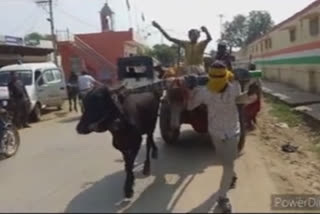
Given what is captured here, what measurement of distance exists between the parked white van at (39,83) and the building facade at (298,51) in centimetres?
666

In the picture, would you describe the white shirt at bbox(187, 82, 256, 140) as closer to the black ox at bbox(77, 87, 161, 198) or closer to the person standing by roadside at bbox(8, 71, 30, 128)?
the black ox at bbox(77, 87, 161, 198)

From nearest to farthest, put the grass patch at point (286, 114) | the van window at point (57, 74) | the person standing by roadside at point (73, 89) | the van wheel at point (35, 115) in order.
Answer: the grass patch at point (286, 114), the van wheel at point (35, 115), the van window at point (57, 74), the person standing by roadside at point (73, 89)

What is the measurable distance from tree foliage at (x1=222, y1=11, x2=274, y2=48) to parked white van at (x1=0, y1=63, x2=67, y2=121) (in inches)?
3238

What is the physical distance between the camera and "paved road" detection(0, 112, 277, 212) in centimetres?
661

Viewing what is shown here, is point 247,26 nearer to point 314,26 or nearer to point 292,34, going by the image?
point 292,34

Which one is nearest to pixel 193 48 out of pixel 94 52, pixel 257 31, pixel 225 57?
pixel 225 57

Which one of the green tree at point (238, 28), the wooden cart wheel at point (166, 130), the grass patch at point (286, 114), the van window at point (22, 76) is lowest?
the grass patch at point (286, 114)

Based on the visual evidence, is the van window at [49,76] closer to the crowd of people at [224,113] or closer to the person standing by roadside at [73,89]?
the person standing by roadside at [73,89]

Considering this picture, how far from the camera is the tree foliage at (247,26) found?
10125 cm

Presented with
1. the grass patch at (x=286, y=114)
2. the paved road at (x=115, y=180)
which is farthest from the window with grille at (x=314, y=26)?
the paved road at (x=115, y=180)

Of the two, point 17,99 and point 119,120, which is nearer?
point 119,120

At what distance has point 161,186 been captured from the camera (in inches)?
295

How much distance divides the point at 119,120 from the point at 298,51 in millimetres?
21606

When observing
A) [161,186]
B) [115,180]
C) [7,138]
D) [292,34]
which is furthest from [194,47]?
[292,34]
